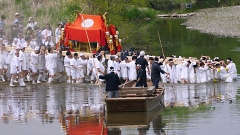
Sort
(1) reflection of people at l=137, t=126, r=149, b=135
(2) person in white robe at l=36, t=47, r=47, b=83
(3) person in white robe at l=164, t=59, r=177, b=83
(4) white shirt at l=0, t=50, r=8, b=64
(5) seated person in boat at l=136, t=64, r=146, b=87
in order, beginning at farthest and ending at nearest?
(4) white shirt at l=0, t=50, r=8, b=64
(2) person in white robe at l=36, t=47, r=47, b=83
(3) person in white robe at l=164, t=59, r=177, b=83
(5) seated person in boat at l=136, t=64, r=146, b=87
(1) reflection of people at l=137, t=126, r=149, b=135

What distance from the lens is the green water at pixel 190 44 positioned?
1879 inches

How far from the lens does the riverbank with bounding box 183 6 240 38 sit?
63444 mm

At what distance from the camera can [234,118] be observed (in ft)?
71.1

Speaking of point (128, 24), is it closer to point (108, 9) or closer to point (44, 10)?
point (108, 9)

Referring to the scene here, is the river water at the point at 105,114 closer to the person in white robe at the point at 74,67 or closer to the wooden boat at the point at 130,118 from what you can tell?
the wooden boat at the point at 130,118

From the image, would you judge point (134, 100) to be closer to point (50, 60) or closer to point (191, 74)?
point (50, 60)

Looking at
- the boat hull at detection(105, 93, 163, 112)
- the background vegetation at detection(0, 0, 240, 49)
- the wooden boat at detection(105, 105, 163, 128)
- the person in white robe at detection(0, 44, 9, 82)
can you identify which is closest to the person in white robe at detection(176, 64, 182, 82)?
the wooden boat at detection(105, 105, 163, 128)

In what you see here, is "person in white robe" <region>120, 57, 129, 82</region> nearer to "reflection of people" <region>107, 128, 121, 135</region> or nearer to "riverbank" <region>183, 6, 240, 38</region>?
"reflection of people" <region>107, 128, 121, 135</region>

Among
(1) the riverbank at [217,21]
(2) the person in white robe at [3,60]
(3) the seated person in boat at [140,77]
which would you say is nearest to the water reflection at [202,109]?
(3) the seated person in boat at [140,77]

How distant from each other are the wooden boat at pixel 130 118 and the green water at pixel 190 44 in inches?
703

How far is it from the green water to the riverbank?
4.55 feet

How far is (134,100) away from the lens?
22109 millimetres

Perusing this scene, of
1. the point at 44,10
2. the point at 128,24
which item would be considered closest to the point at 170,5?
the point at 44,10

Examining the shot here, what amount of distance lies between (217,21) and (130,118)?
50419mm
